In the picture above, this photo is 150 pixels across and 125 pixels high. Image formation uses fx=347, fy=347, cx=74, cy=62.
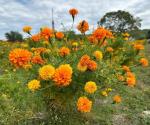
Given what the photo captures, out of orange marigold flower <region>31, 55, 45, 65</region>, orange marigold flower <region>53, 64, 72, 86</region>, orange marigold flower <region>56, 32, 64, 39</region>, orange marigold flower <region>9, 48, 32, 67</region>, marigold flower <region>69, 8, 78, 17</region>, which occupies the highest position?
marigold flower <region>69, 8, 78, 17</region>

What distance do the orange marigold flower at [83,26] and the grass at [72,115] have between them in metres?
0.73

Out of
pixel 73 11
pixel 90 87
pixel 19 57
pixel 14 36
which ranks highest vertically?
pixel 73 11

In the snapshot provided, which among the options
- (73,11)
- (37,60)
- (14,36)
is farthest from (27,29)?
(14,36)

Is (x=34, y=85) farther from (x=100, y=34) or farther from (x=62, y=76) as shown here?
(x=100, y=34)

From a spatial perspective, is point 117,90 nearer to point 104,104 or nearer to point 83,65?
point 104,104

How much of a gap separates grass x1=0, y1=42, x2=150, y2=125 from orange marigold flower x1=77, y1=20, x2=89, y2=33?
73 centimetres

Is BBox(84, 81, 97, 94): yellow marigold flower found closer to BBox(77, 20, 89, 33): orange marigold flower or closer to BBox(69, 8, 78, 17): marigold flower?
BBox(77, 20, 89, 33): orange marigold flower

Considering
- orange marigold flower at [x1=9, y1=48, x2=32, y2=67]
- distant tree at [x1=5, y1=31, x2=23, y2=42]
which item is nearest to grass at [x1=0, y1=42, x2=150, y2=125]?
orange marigold flower at [x1=9, y1=48, x2=32, y2=67]

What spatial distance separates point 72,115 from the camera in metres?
3.54

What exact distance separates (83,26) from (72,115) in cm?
92

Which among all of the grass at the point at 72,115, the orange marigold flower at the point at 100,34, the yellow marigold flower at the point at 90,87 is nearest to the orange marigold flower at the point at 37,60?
the grass at the point at 72,115

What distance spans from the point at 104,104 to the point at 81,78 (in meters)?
1.45

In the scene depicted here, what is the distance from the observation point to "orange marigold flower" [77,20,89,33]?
11.7 ft

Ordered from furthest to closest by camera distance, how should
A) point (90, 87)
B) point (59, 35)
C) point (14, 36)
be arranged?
point (14, 36), point (59, 35), point (90, 87)
